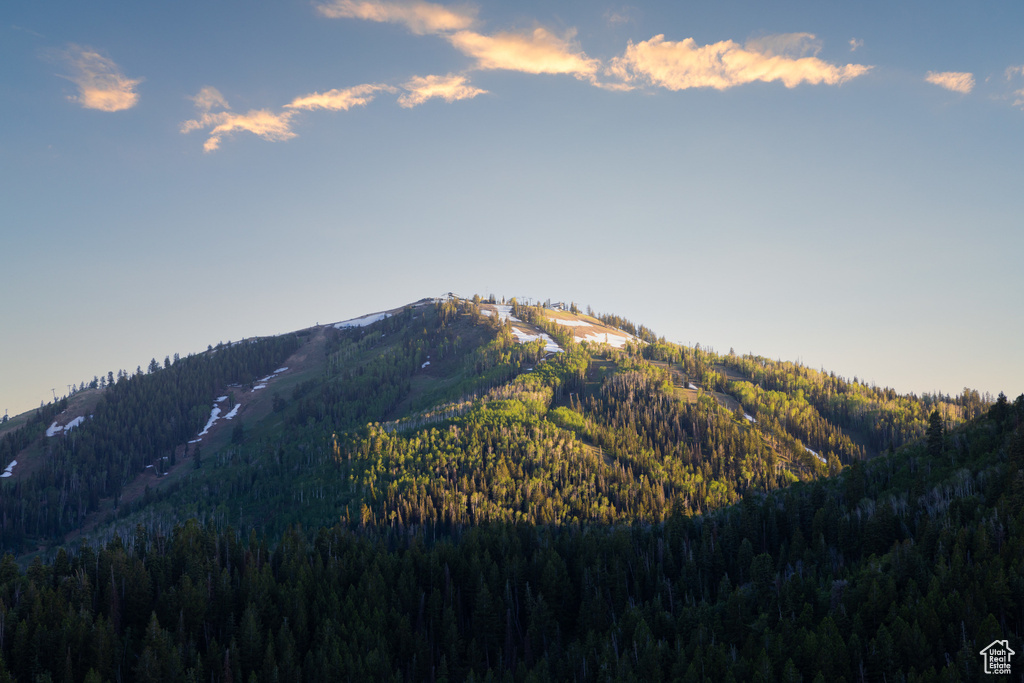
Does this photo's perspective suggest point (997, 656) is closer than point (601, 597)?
Yes

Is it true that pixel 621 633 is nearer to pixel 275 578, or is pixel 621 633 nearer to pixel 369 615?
pixel 369 615

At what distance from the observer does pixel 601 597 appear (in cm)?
13062

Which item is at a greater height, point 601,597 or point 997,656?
point 997,656

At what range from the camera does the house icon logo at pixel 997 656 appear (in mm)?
88312

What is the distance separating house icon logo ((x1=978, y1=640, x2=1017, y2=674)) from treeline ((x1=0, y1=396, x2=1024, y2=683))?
56.6 inches

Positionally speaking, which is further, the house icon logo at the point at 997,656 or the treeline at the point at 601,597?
the treeline at the point at 601,597

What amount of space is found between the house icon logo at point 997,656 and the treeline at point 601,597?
1439mm

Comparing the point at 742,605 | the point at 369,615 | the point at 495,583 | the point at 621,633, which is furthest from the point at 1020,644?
the point at 369,615

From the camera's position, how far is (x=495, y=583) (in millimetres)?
139500

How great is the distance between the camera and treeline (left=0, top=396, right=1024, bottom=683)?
10038cm

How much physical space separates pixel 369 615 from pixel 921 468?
118411mm

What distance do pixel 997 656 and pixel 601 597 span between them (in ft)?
200

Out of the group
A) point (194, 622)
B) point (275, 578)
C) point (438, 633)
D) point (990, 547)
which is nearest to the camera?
point (990, 547)

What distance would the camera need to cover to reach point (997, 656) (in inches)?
3541
